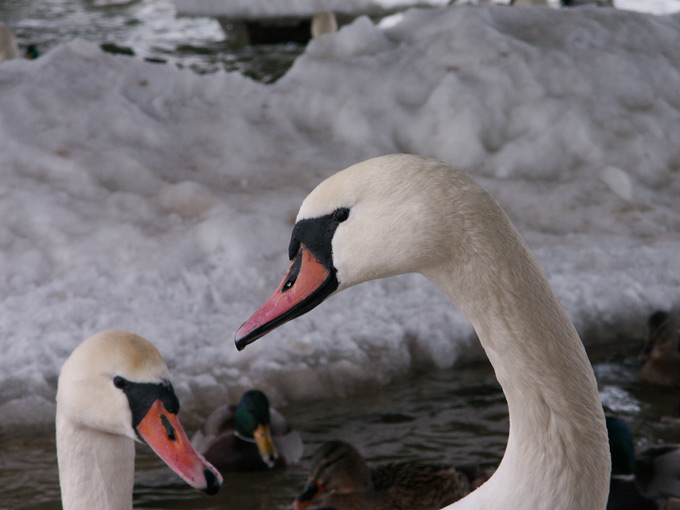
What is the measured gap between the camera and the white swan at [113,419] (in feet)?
9.29

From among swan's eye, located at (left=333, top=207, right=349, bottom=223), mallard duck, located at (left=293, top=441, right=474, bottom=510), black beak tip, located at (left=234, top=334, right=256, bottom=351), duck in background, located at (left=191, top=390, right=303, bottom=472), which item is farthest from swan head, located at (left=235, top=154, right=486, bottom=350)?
duck in background, located at (left=191, top=390, right=303, bottom=472)

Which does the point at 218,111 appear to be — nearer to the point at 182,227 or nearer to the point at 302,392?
the point at 182,227

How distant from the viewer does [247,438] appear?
413cm

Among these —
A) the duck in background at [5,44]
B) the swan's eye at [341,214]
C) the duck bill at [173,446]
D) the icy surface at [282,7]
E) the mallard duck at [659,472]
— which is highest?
the swan's eye at [341,214]

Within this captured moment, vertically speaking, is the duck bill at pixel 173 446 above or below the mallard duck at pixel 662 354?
above

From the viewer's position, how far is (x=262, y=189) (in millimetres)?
6016

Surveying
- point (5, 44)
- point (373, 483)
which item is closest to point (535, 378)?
point (373, 483)

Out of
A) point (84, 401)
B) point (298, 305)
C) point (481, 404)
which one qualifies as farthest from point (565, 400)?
point (481, 404)

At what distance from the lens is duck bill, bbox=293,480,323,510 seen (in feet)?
13.0

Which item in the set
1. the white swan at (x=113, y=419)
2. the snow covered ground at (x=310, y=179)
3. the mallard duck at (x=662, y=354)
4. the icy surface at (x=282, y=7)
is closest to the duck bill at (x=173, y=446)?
the white swan at (x=113, y=419)

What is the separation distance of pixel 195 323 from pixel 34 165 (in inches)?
73.1

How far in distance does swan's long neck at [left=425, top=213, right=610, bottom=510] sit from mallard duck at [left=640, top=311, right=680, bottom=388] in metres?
3.11

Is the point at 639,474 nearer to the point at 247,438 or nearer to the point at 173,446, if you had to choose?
the point at 247,438

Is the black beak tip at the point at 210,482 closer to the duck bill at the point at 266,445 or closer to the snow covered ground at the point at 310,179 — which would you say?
the duck bill at the point at 266,445
